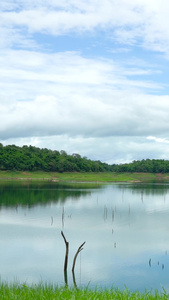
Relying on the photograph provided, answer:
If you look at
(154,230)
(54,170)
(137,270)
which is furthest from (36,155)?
(137,270)

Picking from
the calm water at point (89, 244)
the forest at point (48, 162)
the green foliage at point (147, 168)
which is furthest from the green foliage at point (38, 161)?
the calm water at point (89, 244)

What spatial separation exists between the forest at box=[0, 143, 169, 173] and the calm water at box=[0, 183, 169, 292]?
8422 cm

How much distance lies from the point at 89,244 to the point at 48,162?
125 metres

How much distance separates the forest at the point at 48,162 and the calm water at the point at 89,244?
84.2m

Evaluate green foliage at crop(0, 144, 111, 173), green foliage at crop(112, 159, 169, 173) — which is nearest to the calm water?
green foliage at crop(0, 144, 111, 173)

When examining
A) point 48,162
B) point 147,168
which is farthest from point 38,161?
point 147,168

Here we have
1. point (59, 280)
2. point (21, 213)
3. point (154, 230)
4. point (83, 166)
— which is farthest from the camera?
point (83, 166)

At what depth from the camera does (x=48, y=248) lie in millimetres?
29375

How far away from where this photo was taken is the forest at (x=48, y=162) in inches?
5504

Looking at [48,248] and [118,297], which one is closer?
[118,297]

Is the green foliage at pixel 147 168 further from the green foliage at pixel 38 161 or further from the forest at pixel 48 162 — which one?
the green foliage at pixel 38 161

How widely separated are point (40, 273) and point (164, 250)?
1117cm

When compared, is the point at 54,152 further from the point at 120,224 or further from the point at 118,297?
the point at 118,297

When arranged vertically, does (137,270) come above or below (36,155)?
below
